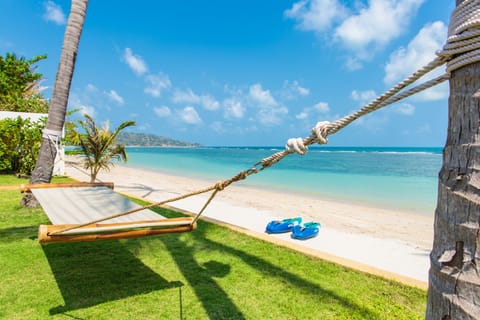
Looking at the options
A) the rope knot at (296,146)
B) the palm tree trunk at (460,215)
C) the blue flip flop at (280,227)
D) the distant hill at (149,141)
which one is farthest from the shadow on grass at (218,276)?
the distant hill at (149,141)

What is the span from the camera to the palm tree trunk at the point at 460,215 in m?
0.70

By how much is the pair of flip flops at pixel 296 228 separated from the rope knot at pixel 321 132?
3.56 meters

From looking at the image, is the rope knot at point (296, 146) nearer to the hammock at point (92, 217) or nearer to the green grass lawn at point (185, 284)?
the hammock at point (92, 217)

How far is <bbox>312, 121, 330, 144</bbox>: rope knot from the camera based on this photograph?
1188 mm

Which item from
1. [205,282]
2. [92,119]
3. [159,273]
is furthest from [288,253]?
[92,119]

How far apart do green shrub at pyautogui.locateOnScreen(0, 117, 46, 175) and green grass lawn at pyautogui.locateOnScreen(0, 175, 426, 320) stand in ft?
21.9

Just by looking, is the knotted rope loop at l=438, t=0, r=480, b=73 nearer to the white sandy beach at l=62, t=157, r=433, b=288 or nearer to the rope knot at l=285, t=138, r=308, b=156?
the rope knot at l=285, t=138, r=308, b=156

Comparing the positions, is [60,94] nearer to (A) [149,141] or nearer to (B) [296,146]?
(B) [296,146]

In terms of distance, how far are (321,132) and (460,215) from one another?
559 millimetres

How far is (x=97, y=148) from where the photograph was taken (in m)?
7.83

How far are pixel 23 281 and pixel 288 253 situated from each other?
2.55 metres

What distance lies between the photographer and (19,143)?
31.3ft

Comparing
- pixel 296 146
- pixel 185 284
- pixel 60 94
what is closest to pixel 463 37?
pixel 296 146

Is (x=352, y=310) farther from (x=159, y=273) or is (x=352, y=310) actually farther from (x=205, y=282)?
(x=159, y=273)
